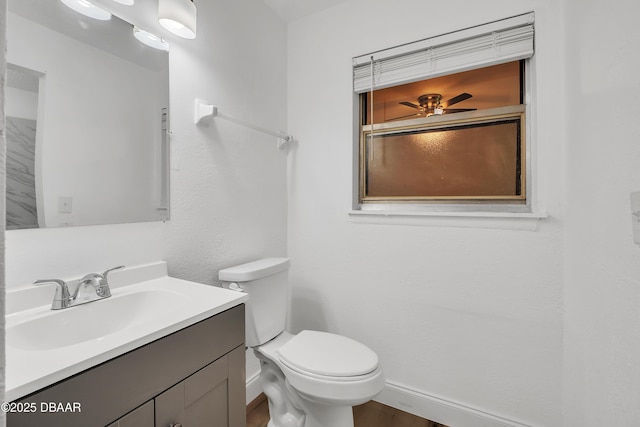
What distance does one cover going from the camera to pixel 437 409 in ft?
5.12

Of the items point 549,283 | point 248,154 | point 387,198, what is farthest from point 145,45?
point 549,283

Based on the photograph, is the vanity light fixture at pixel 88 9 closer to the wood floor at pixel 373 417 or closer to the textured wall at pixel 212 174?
the textured wall at pixel 212 174

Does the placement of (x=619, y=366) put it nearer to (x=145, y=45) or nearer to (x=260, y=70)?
(x=145, y=45)

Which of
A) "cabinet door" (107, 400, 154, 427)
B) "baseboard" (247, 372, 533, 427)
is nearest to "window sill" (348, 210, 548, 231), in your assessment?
"baseboard" (247, 372, 533, 427)

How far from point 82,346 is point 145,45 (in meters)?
1.12

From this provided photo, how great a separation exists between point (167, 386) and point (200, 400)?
0.45ft

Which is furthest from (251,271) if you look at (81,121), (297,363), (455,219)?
(455,219)

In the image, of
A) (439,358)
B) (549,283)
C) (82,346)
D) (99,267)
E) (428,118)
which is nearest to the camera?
(82,346)

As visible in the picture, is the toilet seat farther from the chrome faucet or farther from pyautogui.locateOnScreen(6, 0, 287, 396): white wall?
the chrome faucet

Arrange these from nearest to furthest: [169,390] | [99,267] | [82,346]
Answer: [82,346] → [169,390] → [99,267]

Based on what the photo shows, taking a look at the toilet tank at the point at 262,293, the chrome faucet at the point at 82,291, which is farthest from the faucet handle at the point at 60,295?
the toilet tank at the point at 262,293

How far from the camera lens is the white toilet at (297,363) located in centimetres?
116

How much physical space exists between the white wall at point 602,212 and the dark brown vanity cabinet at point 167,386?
102 cm

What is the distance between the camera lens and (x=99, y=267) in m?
1.05
